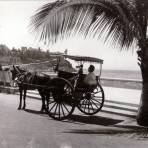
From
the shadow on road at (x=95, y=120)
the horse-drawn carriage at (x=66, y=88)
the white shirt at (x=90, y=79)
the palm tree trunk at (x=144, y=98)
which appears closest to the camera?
the palm tree trunk at (x=144, y=98)

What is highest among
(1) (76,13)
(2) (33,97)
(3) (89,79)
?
(1) (76,13)

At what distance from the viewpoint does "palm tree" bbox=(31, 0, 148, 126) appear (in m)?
9.23

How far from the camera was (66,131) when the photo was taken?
9.31m

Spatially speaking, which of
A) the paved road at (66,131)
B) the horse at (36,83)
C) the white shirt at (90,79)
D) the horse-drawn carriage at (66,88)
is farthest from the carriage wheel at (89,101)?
the horse at (36,83)

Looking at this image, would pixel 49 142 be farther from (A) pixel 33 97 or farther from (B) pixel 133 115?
(A) pixel 33 97

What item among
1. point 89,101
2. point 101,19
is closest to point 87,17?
point 101,19

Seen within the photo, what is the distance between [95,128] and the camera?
9.90 m

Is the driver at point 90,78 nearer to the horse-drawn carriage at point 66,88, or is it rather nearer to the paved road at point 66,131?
the horse-drawn carriage at point 66,88

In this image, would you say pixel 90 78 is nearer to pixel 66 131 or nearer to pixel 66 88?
pixel 66 88

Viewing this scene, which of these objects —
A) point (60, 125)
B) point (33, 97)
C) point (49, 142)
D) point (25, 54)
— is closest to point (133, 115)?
point (60, 125)

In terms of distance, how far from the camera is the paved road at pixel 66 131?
7781mm

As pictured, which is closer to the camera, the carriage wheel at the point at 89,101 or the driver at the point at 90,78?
the driver at the point at 90,78

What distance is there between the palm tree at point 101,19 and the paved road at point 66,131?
5.52 feet

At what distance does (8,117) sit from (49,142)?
368 centimetres
